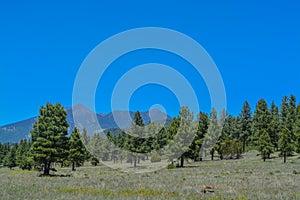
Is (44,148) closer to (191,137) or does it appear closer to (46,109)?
(46,109)

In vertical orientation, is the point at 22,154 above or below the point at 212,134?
below

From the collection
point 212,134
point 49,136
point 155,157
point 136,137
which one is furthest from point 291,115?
point 49,136

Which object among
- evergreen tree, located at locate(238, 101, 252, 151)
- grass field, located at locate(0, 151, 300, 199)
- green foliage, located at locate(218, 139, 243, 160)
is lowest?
grass field, located at locate(0, 151, 300, 199)

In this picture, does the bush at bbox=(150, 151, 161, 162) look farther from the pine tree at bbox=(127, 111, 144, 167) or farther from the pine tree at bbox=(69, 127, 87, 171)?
the pine tree at bbox=(69, 127, 87, 171)

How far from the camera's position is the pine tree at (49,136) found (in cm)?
3938

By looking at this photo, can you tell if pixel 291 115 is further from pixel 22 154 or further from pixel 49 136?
pixel 22 154

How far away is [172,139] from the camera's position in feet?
205

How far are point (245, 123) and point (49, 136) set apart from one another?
71.3 m

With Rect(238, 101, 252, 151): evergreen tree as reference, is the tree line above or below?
below

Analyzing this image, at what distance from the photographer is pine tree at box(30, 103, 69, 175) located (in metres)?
39.4

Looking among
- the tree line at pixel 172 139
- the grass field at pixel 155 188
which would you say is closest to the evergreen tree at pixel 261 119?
the tree line at pixel 172 139

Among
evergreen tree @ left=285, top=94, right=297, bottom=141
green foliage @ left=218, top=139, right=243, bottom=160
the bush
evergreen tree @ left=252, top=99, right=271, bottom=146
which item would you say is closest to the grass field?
the bush

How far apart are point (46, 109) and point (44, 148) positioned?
5111 mm

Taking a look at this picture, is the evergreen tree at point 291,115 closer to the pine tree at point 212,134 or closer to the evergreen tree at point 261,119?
the evergreen tree at point 261,119
